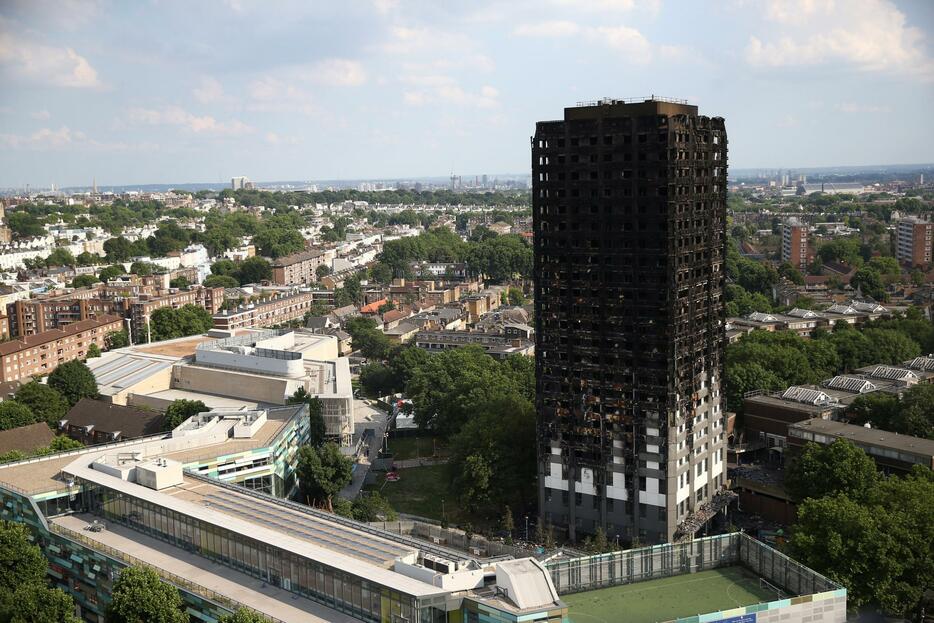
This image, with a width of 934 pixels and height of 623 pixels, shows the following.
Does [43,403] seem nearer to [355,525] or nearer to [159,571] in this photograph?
[159,571]

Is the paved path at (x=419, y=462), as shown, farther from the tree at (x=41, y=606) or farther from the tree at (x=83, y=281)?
the tree at (x=83, y=281)

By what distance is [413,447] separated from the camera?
40.1 m

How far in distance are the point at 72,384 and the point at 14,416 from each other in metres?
4.52

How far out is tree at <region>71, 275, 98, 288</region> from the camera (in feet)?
247

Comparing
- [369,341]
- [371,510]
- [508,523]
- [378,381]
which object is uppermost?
[369,341]

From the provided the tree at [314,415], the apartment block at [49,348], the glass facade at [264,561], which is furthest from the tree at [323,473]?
the apartment block at [49,348]

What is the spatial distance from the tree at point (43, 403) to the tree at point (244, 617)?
24.1 meters

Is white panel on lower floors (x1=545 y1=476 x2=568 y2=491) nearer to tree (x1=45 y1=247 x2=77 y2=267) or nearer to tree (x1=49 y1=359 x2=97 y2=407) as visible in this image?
tree (x1=49 y1=359 x2=97 y2=407)

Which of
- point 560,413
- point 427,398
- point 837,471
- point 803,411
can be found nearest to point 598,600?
point 560,413

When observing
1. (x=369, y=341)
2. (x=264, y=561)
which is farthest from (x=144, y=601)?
Answer: (x=369, y=341)

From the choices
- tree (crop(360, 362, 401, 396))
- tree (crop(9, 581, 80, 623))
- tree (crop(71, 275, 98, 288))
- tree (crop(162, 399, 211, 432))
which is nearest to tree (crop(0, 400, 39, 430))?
tree (crop(162, 399, 211, 432))

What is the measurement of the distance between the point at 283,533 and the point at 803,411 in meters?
21.7

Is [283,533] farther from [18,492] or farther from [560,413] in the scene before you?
[560,413]

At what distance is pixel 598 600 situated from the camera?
19922 mm
